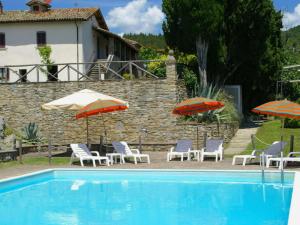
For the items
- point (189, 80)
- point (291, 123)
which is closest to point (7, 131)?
point (189, 80)

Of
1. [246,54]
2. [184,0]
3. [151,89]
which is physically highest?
[184,0]

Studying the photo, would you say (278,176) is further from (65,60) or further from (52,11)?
(52,11)

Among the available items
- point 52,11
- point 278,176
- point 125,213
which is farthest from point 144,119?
point 52,11

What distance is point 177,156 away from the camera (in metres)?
18.5

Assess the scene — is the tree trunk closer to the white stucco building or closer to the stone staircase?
the stone staircase

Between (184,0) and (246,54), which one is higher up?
(184,0)

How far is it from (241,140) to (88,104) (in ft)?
26.9

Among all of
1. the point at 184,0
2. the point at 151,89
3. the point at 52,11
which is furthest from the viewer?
the point at 52,11

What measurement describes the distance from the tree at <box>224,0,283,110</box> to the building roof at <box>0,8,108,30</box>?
1091 centimetres

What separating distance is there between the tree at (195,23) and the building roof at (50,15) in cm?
823

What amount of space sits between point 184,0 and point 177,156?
399 inches

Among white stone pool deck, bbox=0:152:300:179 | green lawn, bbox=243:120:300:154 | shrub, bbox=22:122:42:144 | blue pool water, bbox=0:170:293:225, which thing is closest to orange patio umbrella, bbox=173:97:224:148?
white stone pool deck, bbox=0:152:300:179

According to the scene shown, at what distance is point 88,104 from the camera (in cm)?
1758

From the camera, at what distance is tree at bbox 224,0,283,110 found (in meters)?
26.5
